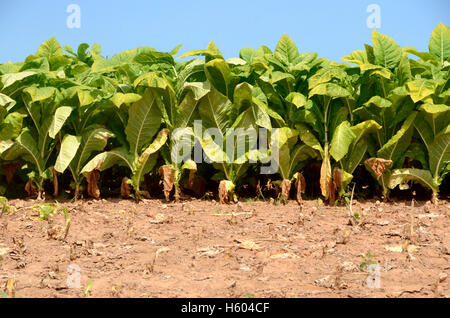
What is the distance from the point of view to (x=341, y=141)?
485cm

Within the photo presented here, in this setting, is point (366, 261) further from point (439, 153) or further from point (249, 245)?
point (439, 153)

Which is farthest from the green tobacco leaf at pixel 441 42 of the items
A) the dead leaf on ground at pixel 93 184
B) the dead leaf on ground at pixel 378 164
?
the dead leaf on ground at pixel 93 184

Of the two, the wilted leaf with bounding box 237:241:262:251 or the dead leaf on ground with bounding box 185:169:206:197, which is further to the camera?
the dead leaf on ground with bounding box 185:169:206:197

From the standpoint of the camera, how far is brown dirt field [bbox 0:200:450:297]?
307 cm

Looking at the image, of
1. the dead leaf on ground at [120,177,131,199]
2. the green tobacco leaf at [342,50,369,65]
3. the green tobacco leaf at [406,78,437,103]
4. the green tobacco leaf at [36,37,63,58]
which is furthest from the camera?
the green tobacco leaf at [36,37,63,58]

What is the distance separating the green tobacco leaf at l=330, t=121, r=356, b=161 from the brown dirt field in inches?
21.6

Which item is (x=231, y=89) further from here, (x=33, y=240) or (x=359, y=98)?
(x=33, y=240)

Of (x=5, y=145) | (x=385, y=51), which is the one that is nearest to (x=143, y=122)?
(x=5, y=145)

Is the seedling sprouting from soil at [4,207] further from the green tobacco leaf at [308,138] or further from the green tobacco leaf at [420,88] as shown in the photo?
the green tobacco leaf at [420,88]

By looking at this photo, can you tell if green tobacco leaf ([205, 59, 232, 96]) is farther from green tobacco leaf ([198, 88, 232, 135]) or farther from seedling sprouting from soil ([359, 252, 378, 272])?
seedling sprouting from soil ([359, 252, 378, 272])

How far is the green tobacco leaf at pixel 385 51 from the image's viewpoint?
5.13 meters

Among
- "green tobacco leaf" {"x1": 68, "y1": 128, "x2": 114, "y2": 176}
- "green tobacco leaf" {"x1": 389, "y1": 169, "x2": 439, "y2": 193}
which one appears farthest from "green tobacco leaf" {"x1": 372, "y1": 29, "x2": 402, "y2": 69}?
"green tobacco leaf" {"x1": 68, "y1": 128, "x2": 114, "y2": 176}

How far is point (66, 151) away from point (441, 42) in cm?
415
